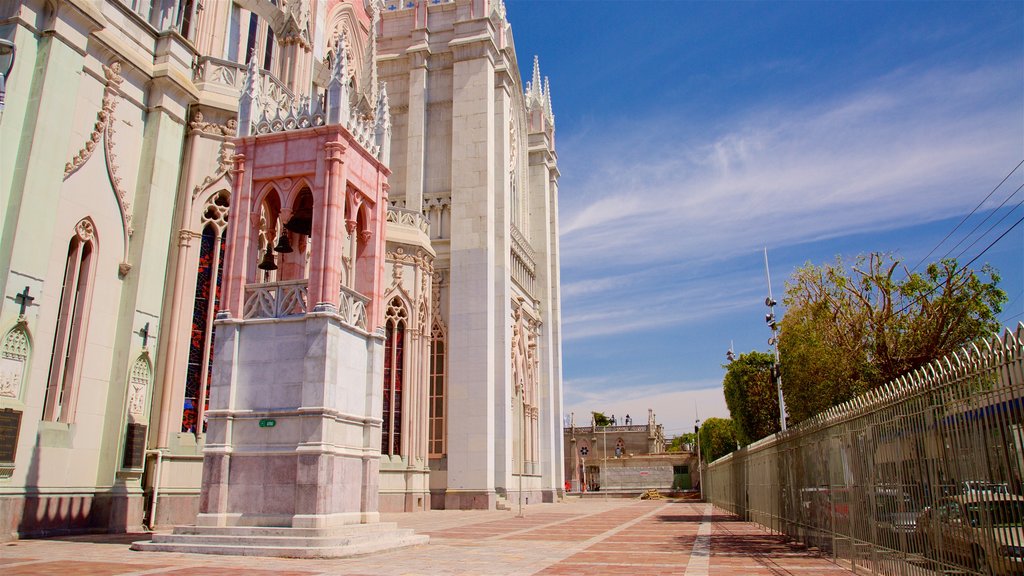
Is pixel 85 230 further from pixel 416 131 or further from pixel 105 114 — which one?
pixel 416 131

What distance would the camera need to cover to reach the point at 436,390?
31016 millimetres

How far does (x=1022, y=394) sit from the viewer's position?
19.7ft

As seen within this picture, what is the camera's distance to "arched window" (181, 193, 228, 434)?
59.7ft

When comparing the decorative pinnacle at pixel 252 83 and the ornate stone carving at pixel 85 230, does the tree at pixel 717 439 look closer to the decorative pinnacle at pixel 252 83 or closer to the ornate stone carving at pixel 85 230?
the ornate stone carving at pixel 85 230

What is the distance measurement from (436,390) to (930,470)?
2439 cm

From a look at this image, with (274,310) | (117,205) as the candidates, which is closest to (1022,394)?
(274,310)

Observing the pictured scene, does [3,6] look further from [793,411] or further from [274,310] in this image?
[793,411]

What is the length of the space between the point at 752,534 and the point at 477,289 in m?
15.7

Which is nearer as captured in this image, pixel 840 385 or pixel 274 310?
pixel 274 310

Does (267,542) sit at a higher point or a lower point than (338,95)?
lower

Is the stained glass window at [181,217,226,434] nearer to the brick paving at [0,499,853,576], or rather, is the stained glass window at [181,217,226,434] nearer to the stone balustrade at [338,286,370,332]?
the brick paving at [0,499,853,576]

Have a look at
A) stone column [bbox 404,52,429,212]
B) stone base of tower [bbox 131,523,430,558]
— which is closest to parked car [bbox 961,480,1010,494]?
stone base of tower [bbox 131,523,430,558]

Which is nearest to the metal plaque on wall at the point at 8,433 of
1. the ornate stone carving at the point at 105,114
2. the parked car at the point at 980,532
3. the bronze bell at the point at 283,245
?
the ornate stone carving at the point at 105,114

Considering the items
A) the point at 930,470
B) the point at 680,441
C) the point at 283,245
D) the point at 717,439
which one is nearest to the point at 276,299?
the point at 283,245
